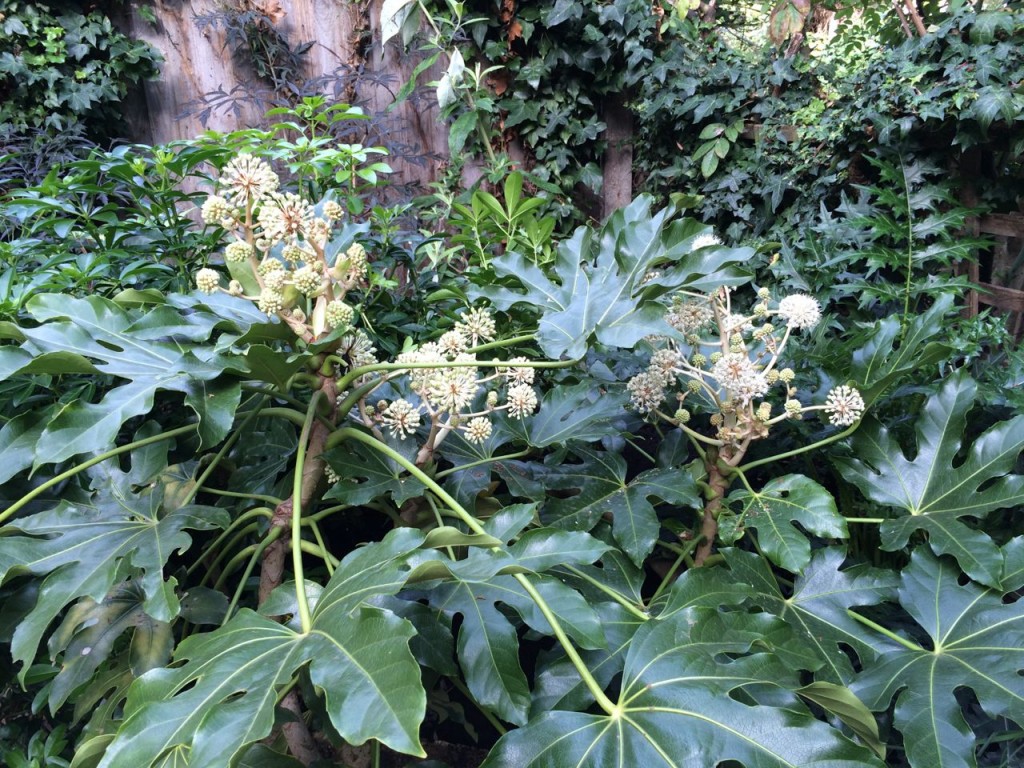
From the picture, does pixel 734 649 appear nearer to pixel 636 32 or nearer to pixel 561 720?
pixel 561 720

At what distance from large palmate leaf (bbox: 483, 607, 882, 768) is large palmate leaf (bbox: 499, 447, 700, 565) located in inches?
8.3

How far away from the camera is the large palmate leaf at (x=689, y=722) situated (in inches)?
21.1

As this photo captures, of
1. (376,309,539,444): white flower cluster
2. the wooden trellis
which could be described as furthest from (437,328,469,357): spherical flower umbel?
the wooden trellis

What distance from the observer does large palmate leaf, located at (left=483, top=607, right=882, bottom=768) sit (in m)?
0.53

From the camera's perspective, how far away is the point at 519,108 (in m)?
2.96

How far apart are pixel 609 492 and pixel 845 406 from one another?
326 millimetres

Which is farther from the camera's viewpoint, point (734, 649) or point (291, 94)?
point (291, 94)

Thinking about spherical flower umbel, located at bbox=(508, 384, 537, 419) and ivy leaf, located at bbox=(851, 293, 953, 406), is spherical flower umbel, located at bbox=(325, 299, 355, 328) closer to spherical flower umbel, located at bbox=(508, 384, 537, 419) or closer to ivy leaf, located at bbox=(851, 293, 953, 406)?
spherical flower umbel, located at bbox=(508, 384, 537, 419)

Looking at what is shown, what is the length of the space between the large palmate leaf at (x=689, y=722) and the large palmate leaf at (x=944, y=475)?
37cm

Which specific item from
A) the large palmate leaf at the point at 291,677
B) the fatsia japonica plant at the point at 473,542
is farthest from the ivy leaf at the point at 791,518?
the large palmate leaf at the point at 291,677

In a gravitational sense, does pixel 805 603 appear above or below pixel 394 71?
below

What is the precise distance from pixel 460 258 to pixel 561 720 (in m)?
1.82

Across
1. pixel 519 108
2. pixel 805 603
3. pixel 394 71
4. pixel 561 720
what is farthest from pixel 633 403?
pixel 394 71

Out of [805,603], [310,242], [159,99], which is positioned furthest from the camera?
[159,99]
